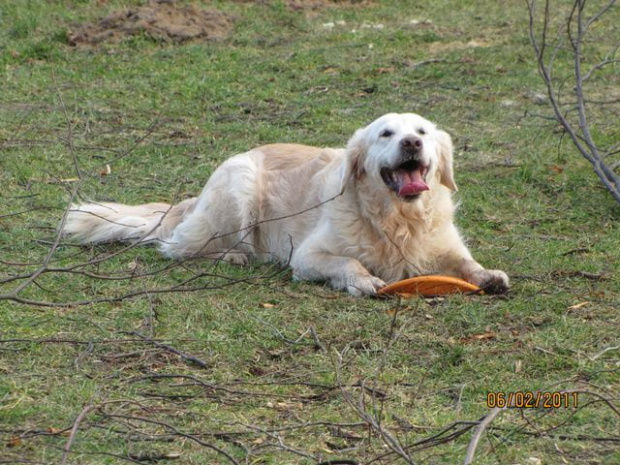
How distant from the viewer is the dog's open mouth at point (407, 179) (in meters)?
6.18

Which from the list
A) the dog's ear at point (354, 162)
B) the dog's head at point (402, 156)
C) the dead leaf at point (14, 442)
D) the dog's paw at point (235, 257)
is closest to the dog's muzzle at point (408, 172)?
the dog's head at point (402, 156)

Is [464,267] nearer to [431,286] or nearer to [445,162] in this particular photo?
[431,286]

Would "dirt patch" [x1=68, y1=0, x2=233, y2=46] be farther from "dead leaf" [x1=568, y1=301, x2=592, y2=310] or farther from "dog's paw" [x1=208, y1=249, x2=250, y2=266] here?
"dead leaf" [x1=568, y1=301, x2=592, y2=310]

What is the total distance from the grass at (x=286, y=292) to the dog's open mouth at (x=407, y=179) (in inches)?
27.4

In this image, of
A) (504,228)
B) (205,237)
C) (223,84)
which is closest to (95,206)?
(205,237)

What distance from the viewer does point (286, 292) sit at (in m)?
6.03

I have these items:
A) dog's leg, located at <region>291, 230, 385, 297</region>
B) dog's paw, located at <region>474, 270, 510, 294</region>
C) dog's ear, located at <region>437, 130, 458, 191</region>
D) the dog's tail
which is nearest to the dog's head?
dog's ear, located at <region>437, 130, 458, 191</region>

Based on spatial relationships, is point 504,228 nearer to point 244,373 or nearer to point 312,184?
point 312,184

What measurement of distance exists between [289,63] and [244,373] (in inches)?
281

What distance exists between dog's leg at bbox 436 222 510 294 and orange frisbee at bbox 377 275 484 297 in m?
0.08

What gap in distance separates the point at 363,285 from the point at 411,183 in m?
0.70

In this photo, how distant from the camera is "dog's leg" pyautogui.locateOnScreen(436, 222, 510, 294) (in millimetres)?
5828

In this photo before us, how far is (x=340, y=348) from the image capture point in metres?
5.00
